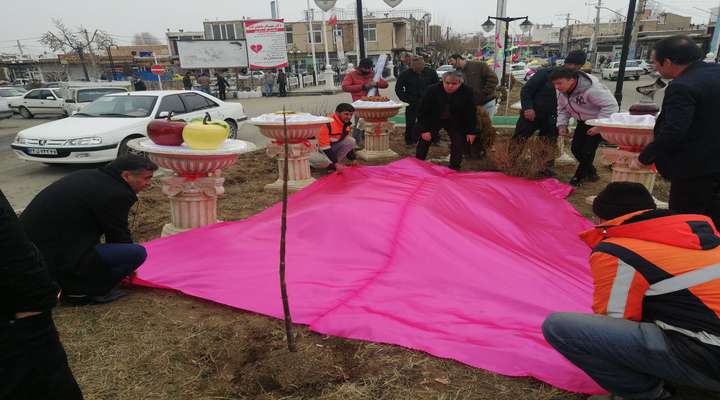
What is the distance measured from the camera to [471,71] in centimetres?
797

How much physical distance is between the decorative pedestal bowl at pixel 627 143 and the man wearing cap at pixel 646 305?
10.7 ft

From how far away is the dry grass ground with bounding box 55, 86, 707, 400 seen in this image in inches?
87.0

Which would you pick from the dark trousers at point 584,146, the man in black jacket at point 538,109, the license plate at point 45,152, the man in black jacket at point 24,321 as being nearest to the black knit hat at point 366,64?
the man in black jacket at point 538,109

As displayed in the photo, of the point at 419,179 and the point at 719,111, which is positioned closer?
the point at 719,111

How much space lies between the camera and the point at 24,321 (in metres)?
1.43

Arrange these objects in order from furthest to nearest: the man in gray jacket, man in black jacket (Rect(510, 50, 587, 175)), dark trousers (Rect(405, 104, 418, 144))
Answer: dark trousers (Rect(405, 104, 418, 144))
man in black jacket (Rect(510, 50, 587, 175))
the man in gray jacket

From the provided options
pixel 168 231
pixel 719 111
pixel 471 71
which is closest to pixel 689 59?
pixel 719 111

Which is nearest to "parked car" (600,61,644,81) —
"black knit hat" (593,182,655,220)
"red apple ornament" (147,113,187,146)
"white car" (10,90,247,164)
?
"white car" (10,90,247,164)

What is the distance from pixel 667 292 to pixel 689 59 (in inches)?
84.7

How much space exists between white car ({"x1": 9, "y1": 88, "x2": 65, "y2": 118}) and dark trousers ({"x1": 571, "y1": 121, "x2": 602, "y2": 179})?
61.5 feet

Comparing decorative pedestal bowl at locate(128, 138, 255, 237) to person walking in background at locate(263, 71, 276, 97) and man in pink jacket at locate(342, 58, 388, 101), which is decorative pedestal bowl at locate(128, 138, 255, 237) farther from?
person walking in background at locate(263, 71, 276, 97)

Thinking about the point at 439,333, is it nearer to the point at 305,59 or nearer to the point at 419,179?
the point at 419,179

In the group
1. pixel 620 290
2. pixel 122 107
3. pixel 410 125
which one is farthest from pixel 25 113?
pixel 620 290

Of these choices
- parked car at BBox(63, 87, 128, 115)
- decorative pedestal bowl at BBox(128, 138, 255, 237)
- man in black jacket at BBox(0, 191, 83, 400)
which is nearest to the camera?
man in black jacket at BBox(0, 191, 83, 400)
